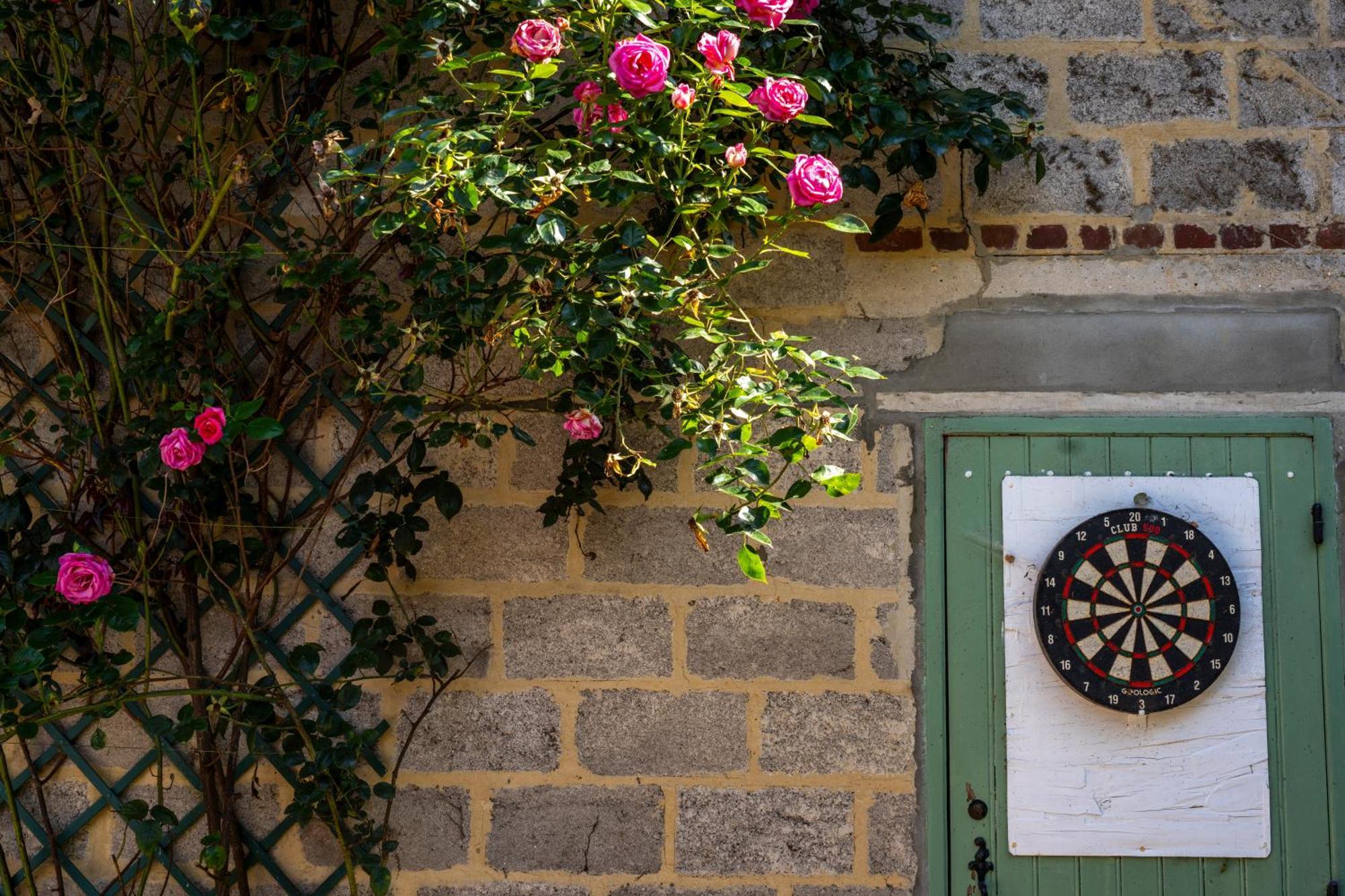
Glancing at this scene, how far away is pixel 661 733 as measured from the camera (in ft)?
8.78

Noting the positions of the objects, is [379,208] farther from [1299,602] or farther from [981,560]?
[1299,602]

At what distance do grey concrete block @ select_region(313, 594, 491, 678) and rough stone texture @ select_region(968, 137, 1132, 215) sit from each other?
1435mm

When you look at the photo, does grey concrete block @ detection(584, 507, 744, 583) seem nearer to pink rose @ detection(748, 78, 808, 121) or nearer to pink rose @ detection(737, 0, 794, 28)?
pink rose @ detection(748, 78, 808, 121)

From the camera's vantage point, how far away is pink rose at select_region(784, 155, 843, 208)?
228 centimetres

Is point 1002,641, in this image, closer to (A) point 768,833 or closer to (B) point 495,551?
(A) point 768,833

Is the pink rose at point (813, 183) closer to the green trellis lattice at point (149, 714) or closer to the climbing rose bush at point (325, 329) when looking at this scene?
the climbing rose bush at point (325, 329)

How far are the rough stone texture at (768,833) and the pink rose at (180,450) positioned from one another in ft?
4.11

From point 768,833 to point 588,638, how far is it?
57cm

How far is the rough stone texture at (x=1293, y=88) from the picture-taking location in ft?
8.98

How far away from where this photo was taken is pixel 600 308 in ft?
7.36

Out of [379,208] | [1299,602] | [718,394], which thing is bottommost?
[1299,602]

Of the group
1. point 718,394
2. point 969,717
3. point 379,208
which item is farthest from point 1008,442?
point 379,208

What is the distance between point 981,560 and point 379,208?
4.74ft

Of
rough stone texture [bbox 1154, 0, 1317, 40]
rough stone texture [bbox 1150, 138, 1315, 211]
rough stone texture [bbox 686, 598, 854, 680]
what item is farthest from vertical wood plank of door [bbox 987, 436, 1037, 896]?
rough stone texture [bbox 1154, 0, 1317, 40]
